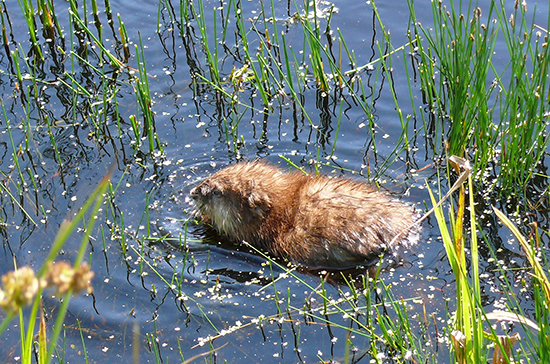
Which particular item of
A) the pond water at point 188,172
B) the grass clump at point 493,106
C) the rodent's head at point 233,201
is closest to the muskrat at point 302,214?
the rodent's head at point 233,201

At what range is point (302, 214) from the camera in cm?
510

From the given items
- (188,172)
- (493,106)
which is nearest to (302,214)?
(188,172)

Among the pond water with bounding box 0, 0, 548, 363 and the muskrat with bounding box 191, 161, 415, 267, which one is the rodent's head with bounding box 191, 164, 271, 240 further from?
the pond water with bounding box 0, 0, 548, 363

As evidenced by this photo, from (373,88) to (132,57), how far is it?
266 cm

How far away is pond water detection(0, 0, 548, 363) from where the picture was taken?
4410 mm

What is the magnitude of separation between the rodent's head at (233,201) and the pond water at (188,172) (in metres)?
0.18

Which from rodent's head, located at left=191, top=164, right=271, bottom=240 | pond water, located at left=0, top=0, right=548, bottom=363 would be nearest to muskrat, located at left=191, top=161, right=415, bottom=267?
rodent's head, located at left=191, top=164, right=271, bottom=240

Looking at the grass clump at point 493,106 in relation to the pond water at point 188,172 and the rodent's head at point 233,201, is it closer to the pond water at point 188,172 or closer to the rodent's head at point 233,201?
the pond water at point 188,172

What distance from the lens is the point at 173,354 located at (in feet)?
14.0

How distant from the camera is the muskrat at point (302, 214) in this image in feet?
15.8

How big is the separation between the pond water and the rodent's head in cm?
18

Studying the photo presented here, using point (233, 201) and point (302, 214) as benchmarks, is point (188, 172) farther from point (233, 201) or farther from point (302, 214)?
point (302, 214)

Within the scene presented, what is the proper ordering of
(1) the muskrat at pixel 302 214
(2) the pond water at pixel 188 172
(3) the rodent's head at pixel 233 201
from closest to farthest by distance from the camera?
(2) the pond water at pixel 188 172
(1) the muskrat at pixel 302 214
(3) the rodent's head at pixel 233 201

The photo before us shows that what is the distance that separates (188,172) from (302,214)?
1348 millimetres
